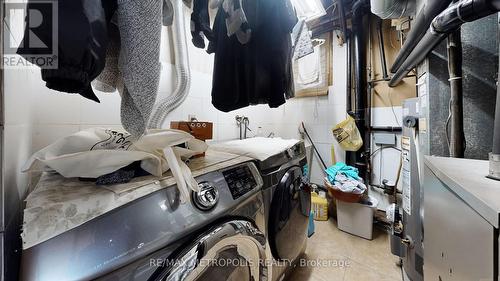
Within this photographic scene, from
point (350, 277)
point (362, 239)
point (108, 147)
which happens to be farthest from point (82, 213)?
point (362, 239)

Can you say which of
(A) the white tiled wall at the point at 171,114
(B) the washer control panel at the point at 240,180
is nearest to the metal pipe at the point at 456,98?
(B) the washer control panel at the point at 240,180

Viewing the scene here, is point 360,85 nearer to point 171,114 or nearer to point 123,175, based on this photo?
point 171,114

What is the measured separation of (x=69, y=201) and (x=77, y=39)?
322 mm

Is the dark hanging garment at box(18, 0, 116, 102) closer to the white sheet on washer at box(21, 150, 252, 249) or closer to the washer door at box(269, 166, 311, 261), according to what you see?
the white sheet on washer at box(21, 150, 252, 249)

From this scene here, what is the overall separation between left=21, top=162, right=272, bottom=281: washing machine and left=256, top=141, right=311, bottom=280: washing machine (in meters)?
0.13

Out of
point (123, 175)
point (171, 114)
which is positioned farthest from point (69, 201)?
point (171, 114)

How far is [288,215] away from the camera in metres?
0.98

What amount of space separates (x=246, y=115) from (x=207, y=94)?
555mm

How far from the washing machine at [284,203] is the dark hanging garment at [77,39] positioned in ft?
2.13

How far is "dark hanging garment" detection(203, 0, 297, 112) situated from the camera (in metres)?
0.98

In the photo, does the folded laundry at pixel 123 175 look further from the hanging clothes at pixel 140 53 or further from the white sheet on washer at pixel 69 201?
the hanging clothes at pixel 140 53

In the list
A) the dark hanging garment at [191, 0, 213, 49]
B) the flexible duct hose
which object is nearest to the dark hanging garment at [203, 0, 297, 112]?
the dark hanging garment at [191, 0, 213, 49]

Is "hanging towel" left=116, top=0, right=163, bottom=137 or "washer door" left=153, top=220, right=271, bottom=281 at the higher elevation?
"hanging towel" left=116, top=0, right=163, bottom=137

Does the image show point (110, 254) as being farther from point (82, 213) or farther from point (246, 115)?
point (246, 115)
